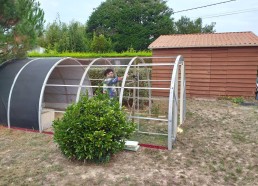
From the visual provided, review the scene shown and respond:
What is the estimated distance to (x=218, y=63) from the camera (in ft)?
35.0

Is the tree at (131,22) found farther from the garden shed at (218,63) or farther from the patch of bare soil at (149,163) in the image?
the patch of bare soil at (149,163)

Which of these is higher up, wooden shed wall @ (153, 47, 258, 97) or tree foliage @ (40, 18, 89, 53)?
tree foliage @ (40, 18, 89, 53)

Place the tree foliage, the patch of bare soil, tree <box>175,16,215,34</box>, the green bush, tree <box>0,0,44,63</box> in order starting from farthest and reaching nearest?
tree <box>175,16,215,34</box>, the tree foliage, tree <box>0,0,44,63</box>, the green bush, the patch of bare soil

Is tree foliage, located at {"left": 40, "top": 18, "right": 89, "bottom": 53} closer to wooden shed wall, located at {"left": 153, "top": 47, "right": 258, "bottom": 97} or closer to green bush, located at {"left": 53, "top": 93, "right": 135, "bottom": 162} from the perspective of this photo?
wooden shed wall, located at {"left": 153, "top": 47, "right": 258, "bottom": 97}

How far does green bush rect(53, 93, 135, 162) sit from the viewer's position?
4.04 metres

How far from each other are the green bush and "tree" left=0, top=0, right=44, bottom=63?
10.9ft

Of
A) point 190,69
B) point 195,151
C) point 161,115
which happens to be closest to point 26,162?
point 195,151

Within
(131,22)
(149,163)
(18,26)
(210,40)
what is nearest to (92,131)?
(149,163)

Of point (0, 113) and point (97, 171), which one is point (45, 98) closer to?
point (0, 113)

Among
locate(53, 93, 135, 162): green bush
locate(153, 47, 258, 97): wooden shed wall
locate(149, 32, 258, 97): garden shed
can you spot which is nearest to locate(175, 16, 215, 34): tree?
locate(149, 32, 258, 97): garden shed

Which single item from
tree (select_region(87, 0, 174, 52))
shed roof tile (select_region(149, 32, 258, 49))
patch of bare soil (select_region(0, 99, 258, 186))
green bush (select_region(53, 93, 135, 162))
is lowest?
patch of bare soil (select_region(0, 99, 258, 186))

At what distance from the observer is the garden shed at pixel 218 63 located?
10273 mm

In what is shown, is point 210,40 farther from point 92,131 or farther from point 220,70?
point 92,131

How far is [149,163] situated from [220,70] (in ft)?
25.1
